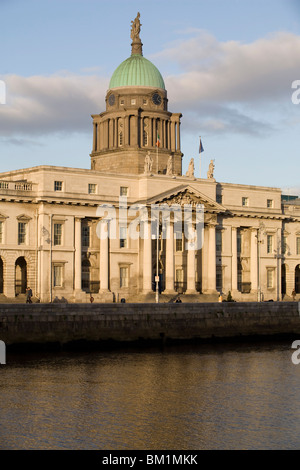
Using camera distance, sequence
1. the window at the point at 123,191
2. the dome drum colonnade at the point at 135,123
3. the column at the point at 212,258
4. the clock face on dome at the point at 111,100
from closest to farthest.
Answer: the window at the point at 123,191
the column at the point at 212,258
the dome drum colonnade at the point at 135,123
the clock face on dome at the point at 111,100

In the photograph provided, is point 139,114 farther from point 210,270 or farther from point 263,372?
point 263,372

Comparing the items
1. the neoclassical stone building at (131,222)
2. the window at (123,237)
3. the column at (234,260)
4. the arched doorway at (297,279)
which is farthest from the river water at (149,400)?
the arched doorway at (297,279)

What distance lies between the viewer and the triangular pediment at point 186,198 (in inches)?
3359

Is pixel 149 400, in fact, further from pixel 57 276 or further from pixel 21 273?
pixel 21 273

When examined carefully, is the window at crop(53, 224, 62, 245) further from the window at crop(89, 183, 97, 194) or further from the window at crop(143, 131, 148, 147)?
the window at crop(143, 131, 148, 147)

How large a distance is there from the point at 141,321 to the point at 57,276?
21.8m

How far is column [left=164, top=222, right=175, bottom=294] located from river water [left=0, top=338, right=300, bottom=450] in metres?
26.9

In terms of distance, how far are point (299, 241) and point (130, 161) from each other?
21535 mm

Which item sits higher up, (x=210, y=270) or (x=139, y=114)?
(x=139, y=114)

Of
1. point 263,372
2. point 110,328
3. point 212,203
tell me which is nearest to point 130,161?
point 212,203

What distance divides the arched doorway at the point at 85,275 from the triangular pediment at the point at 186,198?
823 centimetres

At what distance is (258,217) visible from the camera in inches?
3792

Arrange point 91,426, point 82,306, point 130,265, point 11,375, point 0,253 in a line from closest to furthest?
point 91,426 < point 11,375 < point 82,306 < point 0,253 < point 130,265

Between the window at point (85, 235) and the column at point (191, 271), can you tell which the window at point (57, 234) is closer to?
the window at point (85, 235)
